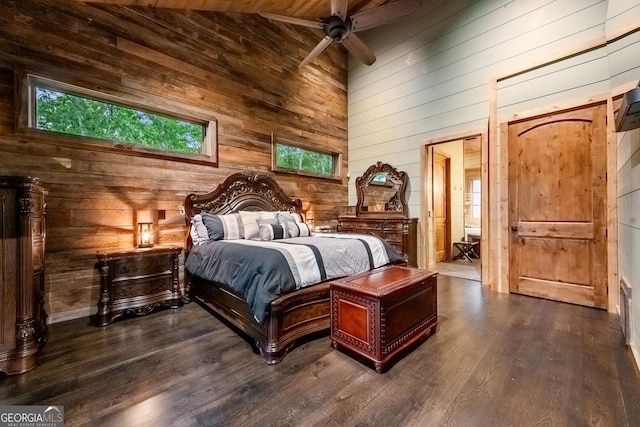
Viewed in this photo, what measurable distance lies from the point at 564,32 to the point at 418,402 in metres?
4.43

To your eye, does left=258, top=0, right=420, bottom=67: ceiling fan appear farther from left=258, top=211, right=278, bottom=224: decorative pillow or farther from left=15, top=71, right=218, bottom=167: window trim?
left=258, top=211, right=278, bottom=224: decorative pillow

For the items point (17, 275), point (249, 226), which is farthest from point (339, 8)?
point (17, 275)

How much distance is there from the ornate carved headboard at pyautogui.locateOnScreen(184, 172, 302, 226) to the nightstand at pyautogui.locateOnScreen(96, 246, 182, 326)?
0.73 metres

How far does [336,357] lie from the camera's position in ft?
6.43

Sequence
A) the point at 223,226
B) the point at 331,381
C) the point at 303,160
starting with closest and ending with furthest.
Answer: the point at 331,381, the point at 223,226, the point at 303,160

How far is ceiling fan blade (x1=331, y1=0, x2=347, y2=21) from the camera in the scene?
3.10 m

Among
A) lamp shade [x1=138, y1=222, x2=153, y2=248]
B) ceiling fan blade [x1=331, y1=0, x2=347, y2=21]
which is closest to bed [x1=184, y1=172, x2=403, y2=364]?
lamp shade [x1=138, y1=222, x2=153, y2=248]

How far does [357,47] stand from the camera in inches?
161

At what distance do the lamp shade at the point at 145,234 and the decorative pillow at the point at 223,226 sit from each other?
579 mm

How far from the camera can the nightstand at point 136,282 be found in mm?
2586

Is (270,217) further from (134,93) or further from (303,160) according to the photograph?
(134,93)

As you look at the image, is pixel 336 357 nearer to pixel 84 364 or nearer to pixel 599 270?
pixel 84 364

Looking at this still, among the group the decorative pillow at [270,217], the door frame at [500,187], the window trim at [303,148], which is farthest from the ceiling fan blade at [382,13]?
the decorative pillow at [270,217]

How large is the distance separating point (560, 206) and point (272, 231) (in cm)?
351
